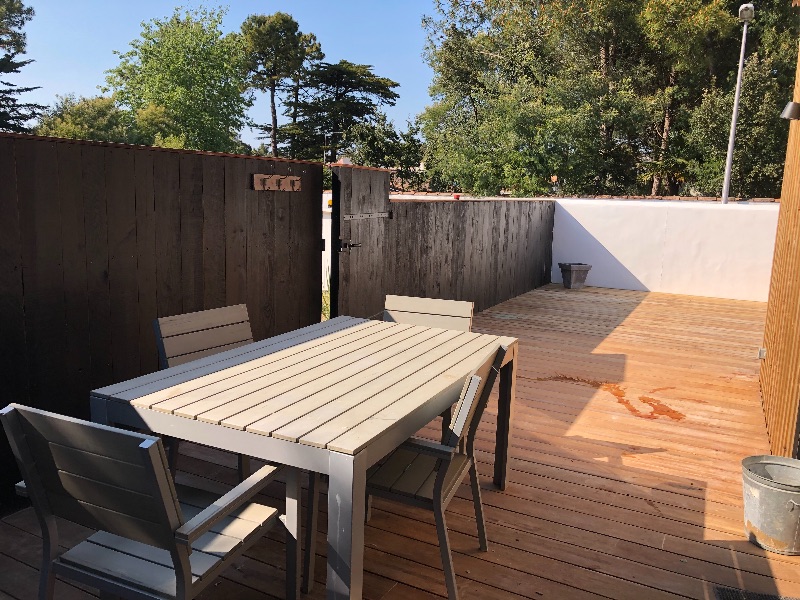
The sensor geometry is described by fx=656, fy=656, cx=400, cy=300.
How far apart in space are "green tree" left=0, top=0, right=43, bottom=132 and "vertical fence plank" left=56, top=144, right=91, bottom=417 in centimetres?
3803

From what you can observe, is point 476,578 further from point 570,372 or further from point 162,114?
point 162,114

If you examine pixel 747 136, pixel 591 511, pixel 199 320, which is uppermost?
pixel 747 136

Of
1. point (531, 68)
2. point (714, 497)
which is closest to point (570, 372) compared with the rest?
point (714, 497)

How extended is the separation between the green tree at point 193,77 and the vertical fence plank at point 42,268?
1479 inches

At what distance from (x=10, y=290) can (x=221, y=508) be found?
1.69 meters

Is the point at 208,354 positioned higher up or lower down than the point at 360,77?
lower down

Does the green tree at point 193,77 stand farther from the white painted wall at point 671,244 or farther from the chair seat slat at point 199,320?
the chair seat slat at point 199,320

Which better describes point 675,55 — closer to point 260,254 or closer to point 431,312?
point 260,254

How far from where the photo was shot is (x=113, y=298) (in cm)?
323

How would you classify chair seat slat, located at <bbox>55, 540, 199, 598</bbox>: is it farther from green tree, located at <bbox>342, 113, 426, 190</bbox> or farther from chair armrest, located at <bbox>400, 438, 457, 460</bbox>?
green tree, located at <bbox>342, 113, 426, 190</bbox>

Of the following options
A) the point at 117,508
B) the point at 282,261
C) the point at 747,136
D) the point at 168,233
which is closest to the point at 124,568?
the point at 117,508

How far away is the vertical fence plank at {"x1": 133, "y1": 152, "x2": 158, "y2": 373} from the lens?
3332 mm

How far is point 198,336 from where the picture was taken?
2.74 m

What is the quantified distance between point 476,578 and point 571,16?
2381 centimetres
